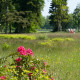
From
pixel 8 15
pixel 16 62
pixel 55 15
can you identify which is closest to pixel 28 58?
pixel 16 62

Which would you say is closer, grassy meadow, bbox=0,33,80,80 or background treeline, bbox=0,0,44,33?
grassy meadow, bbox=0,33,80,80

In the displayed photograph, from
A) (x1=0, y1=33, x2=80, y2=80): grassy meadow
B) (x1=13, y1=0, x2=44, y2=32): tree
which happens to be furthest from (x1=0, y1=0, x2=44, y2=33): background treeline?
(x1=0, y1=33, x2=80, y2=80): grassy meadow

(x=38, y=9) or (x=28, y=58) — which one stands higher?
(x=38, y=9)

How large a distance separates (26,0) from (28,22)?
550cm

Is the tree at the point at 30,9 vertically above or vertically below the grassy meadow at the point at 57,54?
above

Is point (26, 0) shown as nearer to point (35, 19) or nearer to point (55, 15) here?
point (35, 19)

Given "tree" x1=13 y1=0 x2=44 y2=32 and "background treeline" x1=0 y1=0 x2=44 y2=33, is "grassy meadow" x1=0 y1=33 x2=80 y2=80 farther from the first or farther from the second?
"tree" x1=13 y1=0 x2=44 y2=32

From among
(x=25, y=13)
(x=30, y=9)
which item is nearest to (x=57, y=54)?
(x=25, y=13)

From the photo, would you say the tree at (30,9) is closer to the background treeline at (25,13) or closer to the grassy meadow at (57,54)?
the background treeline at (25,13)

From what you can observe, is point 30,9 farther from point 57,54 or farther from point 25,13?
point 57,54

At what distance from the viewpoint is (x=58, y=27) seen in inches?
2227

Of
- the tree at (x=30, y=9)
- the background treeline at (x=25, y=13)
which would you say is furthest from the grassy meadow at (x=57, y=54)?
the tree at (x=30, y=9)

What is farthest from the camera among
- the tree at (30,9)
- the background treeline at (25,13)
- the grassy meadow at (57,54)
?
the tree at (30,9)

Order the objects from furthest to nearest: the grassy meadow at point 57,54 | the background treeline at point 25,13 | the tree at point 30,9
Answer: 1. the tree at point 30,9
2. the background treeline at point 25,13
3. the grassy meadow at point 57,54
